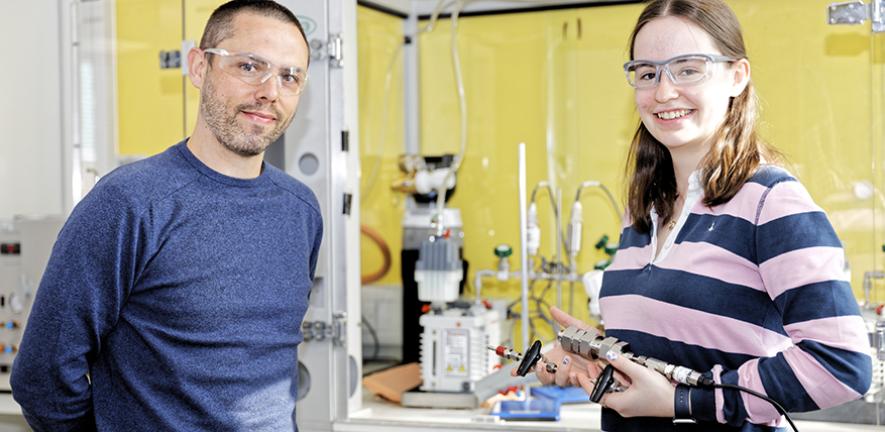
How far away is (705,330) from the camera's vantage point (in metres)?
1.26

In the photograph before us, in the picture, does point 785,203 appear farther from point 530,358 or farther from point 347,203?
point 347,203

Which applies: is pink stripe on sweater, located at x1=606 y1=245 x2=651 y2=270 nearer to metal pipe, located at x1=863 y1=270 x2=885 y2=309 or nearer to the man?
the man

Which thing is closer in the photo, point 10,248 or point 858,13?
point 858,13

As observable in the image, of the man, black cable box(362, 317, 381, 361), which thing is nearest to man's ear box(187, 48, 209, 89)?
the man

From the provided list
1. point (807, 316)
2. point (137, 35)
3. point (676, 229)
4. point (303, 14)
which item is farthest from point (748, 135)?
point (137, 35)

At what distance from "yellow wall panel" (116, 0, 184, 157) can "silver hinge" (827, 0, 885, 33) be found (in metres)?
1.76

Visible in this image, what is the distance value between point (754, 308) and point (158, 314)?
929 mm

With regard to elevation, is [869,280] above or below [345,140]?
below

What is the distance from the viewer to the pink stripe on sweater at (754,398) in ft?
3.92

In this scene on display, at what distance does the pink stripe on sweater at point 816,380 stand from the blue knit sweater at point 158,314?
856 mm

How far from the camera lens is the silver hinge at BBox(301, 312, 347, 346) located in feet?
8.09

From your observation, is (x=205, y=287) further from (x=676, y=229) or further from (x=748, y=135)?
(x=748, y=135)

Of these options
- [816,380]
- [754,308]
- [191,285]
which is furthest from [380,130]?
[816,380]

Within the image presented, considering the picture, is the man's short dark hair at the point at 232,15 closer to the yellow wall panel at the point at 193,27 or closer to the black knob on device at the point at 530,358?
the black knob on device at the point at 530,358
